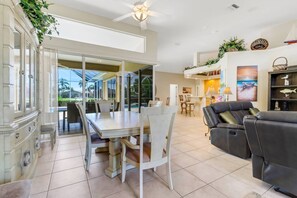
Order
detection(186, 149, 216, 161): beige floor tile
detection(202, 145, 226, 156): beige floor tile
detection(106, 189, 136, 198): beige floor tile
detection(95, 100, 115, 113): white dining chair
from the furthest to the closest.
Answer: detection(95, 100, 115, 113): white dining chair, detection(202, 145, 226, 156): beige floor tile, detection(186, 149, 216, 161): beige floor tile, detection(106, 189, 136, 198): beige floor tile

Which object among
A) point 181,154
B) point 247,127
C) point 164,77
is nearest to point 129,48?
point 181,154

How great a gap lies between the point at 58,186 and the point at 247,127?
250cm

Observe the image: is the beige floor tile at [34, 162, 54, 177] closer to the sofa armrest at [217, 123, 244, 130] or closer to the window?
the sofa armrest at [217, 123, 244, 130]

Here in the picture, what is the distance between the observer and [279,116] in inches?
59.2

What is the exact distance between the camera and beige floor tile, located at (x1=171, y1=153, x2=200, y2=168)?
240 cm

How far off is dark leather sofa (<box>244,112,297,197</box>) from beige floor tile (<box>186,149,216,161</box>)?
897 millimetres

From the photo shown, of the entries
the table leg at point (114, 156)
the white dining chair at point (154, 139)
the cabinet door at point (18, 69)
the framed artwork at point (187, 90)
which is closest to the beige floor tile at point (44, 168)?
the table leg at point (114, 156)

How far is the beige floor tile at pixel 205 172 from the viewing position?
6.52 ft

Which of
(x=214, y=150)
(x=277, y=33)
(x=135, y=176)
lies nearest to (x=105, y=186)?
(x=135, y=176)

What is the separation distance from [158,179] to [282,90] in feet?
15.4

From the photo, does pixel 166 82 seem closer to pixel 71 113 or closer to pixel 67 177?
pixel 71 113

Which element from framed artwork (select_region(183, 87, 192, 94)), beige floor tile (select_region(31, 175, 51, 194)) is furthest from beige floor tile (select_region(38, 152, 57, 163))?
framed artwork (select_region(183, 87, 192, 94))

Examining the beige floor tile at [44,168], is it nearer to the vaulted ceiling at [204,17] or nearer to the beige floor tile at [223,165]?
the beige floor tile at [223,165]

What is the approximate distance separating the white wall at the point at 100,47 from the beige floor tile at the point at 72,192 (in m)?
3.29
